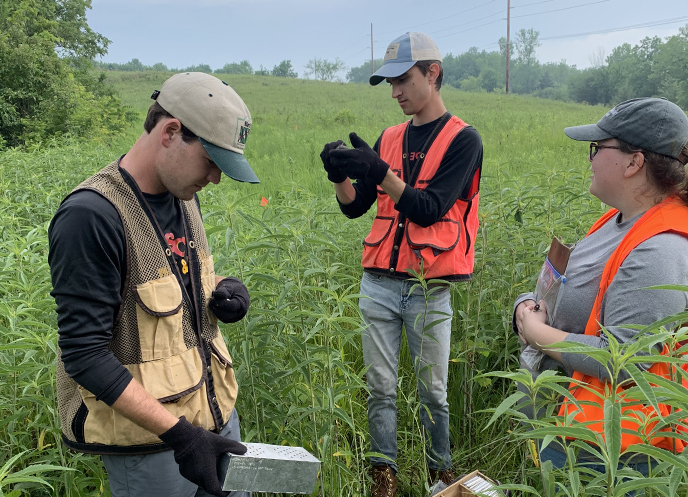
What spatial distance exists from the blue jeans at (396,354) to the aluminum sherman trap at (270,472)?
1.13m

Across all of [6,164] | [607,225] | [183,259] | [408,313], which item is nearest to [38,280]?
[183,259]

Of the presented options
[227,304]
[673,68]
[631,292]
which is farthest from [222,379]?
[673,68]

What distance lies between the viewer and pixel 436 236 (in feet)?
7.75

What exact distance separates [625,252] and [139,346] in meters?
1.48

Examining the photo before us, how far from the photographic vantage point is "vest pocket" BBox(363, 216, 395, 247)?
2469mm

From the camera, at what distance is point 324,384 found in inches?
81.0

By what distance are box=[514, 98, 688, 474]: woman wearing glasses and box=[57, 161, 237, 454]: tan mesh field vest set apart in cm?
105

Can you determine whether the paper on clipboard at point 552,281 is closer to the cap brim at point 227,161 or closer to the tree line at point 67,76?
the cap brim at point 227,161

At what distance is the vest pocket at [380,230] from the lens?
2.47 m

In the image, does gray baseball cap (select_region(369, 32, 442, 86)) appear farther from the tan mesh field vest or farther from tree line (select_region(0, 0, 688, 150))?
tree line (select_region(0, 0, 688, 150))

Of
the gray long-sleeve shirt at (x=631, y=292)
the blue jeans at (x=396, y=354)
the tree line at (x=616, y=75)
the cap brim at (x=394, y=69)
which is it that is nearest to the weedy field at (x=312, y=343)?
the blue jeans at (x=396, y=354)

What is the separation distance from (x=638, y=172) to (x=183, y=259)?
1507mm

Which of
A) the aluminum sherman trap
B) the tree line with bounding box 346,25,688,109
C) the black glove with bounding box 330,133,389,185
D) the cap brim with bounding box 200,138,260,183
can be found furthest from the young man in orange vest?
the tree line with bounding box 346,25,688,109

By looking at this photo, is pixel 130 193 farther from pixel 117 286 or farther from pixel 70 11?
pixel 70 11
